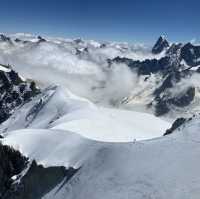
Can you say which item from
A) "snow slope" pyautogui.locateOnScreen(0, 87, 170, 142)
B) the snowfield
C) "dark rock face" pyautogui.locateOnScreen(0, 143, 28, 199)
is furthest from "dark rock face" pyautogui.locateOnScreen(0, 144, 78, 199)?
"snow slope" pyautogui.locateOnScreen(0, 87, 170, 142)

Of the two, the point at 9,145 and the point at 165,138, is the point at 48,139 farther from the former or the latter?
the point at 165,138

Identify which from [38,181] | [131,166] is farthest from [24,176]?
[131,166]

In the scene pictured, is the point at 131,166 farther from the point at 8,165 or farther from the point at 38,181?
the point at 8,165

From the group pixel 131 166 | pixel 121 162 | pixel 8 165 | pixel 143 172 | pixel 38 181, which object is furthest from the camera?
pixel 8 165

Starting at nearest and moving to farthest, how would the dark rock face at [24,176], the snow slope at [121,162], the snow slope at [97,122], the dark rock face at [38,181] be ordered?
the snow slope at [121,162] → the dark rock face at [38,181] → the dark rock face at [24,176] → the snow slope at [97,122]

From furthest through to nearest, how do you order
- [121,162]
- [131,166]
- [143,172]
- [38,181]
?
[38,181], [121,162], [131,166], [143,172]

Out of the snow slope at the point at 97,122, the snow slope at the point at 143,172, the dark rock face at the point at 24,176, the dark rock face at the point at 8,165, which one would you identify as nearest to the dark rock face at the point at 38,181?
the dark rock face at the point at 24,176

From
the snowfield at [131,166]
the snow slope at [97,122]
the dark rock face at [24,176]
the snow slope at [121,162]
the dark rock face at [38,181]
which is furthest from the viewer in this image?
the snow slope at [97,122]

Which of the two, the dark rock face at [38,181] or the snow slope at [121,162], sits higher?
the snow slope at [121,162]

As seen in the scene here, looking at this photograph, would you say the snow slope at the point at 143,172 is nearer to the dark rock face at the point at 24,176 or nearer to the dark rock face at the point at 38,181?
the dark rock face at the point at 38,181

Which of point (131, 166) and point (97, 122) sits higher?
point (131, 166)

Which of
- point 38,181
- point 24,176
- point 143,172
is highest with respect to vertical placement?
point 143,172
